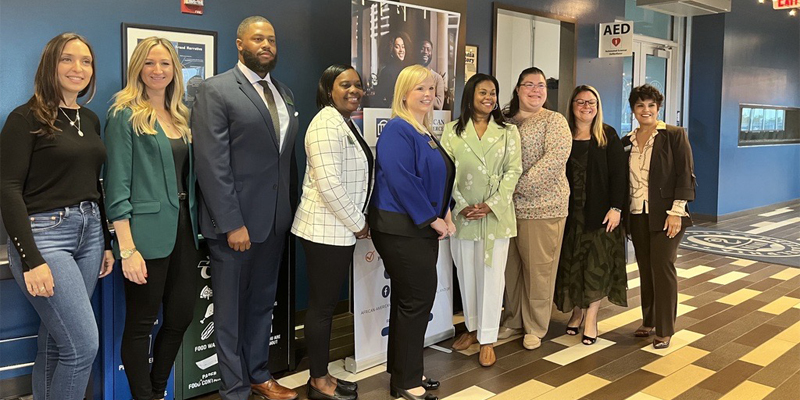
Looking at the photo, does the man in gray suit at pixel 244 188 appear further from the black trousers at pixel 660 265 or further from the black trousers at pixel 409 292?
the black trousers at pixel 660 265

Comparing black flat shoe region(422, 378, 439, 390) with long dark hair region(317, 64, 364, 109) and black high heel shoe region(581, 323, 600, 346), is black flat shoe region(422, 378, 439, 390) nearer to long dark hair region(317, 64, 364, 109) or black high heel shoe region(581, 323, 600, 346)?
black high heel shoe region(581, 323, 600, 346)

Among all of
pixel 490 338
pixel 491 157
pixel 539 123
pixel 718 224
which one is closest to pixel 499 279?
pixel 490 338

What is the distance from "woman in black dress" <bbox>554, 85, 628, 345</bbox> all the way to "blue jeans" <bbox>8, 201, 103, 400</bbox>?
2.74m

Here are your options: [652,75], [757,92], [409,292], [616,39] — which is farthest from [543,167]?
[757,92]

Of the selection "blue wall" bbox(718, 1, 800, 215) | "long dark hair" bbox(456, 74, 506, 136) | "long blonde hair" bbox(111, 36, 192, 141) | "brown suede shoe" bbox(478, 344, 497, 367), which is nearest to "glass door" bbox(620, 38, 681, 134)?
"blue wall" bbox(718, 1, 800, 215)

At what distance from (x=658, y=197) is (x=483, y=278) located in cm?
119

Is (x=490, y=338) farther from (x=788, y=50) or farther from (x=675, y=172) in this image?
(x=788, y=50)

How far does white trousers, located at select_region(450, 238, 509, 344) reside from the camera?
3773mm

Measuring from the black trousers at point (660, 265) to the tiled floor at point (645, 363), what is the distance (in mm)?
211

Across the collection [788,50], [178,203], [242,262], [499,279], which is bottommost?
[499,279]

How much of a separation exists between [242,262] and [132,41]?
128 cm

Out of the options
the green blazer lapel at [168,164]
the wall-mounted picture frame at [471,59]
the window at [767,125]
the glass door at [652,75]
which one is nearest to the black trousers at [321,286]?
the green blazer lapel at [168,164]

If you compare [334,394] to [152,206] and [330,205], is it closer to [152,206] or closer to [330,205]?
[330,205]

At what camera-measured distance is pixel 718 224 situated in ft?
29.7
